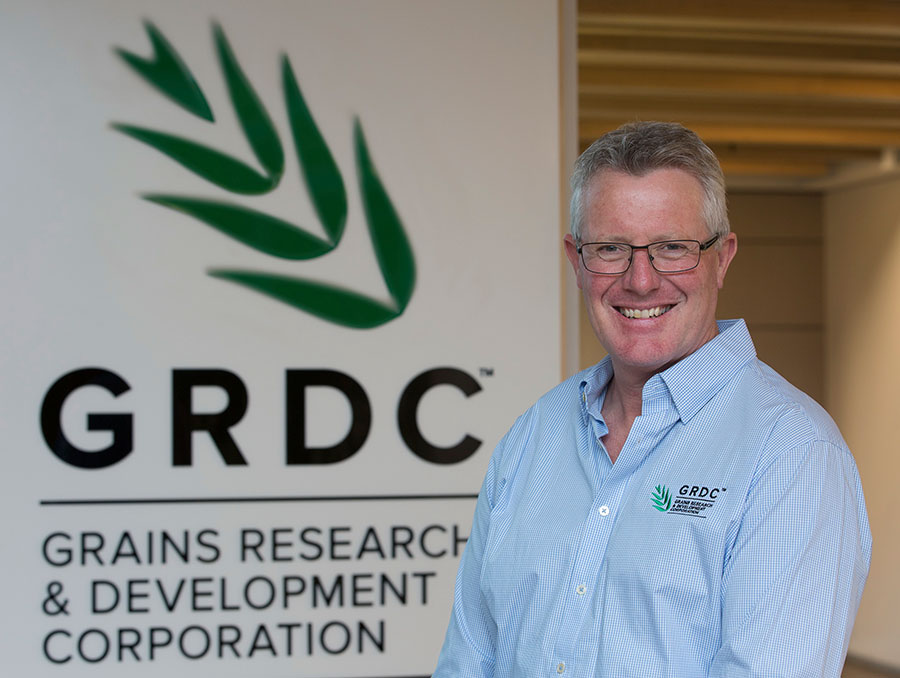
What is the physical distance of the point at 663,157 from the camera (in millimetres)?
1550

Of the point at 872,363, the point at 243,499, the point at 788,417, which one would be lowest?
A: the point at 243,499

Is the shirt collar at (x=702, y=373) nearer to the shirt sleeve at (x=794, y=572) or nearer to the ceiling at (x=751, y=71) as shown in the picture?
the shirt sleeve at (x=794, y=572)

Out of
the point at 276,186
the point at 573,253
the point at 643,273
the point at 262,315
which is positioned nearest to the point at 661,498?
the point at 643,273

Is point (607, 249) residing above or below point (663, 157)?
below

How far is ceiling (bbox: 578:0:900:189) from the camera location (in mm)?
4461

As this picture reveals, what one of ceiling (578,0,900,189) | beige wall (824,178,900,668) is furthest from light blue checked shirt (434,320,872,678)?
beige wall (824,178,900,668)

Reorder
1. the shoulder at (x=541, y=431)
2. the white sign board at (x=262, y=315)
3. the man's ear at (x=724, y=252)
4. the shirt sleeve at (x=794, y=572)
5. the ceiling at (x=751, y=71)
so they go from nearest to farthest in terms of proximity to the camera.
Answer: the shirt sleeve at (x=794, y=572) < the man's ear at (x=724, y=252) < the shoulder at (x=541, y=431) < the white sign board at (x=262, y=315) < the ceiling at (x=751, y=71)

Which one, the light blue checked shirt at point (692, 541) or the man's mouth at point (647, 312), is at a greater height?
the man's mouth at point (647, 312)

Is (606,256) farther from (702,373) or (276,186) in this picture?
(276,186)

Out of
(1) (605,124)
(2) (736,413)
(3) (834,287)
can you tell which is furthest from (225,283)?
(3) (834,287)

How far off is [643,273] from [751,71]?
4185 mm

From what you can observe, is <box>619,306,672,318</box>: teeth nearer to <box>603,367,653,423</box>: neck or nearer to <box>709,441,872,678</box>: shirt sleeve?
<box>603,367,653,423</box>: neck

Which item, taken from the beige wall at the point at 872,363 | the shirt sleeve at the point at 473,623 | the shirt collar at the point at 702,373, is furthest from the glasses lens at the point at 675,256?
the beige wall at the point at 872,363

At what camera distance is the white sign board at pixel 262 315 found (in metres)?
3.38
